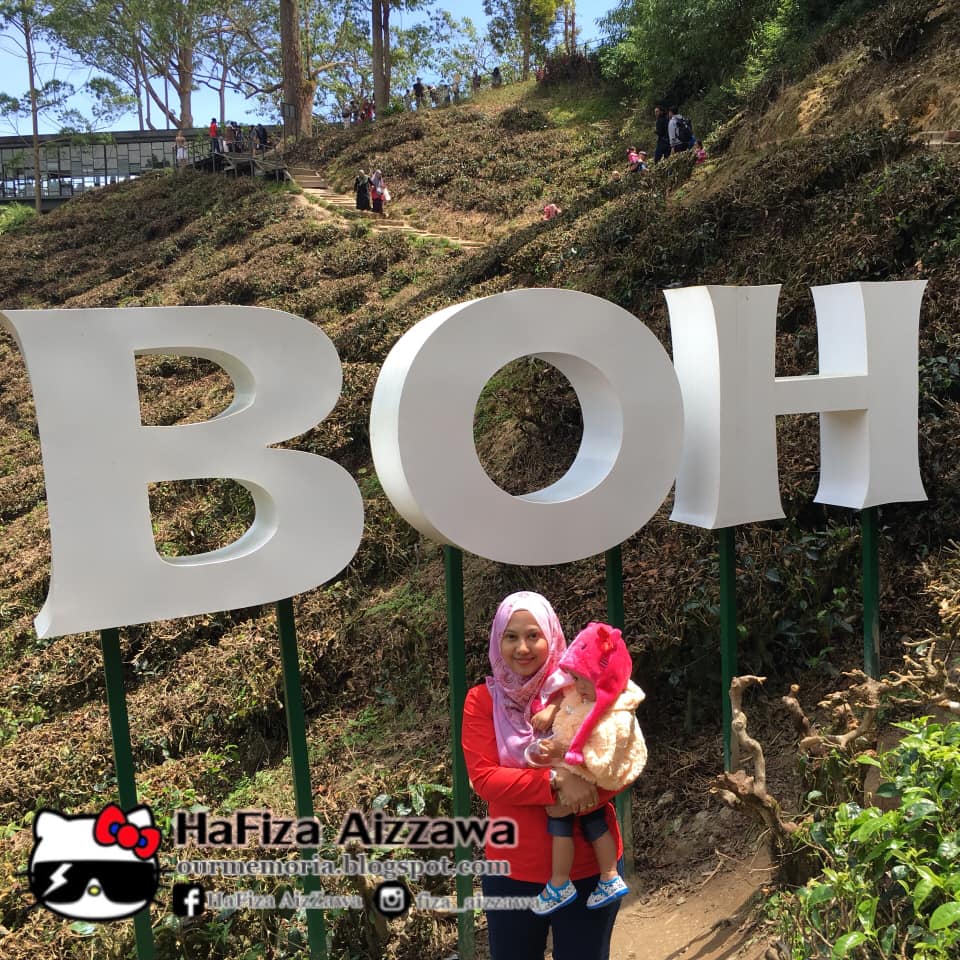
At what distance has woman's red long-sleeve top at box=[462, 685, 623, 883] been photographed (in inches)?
85.4

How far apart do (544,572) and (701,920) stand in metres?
2.47

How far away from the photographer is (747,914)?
3.17 m

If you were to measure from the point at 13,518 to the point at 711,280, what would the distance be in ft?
23.8

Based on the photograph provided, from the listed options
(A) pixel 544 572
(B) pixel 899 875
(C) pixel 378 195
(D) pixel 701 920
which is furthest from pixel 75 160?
(B) pixel 899 875

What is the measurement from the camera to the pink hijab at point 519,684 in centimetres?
224

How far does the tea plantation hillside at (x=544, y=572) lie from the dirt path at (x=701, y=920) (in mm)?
Answer: 274

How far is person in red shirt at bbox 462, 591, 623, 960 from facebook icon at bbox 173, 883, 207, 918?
105 centimetres

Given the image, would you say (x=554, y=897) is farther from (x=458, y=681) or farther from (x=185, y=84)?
(x=185, y=84)

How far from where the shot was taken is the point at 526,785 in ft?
7.09

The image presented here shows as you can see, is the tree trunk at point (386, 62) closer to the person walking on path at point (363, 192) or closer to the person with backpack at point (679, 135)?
the person walking on path at point (363, 192)

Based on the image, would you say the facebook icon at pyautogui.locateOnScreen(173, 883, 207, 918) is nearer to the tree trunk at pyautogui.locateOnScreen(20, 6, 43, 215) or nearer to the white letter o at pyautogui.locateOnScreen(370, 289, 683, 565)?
the white letter o at pyautogui.locateOnScreen(370, 289, 683, 565)

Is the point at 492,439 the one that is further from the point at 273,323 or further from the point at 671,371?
the point at 273,323

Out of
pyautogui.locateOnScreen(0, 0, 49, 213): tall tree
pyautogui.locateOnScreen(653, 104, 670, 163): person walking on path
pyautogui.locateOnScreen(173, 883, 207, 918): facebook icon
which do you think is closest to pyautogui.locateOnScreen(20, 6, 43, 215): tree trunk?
pyautogui.locateOnScreen(0, 0, 49, 213): tall tree

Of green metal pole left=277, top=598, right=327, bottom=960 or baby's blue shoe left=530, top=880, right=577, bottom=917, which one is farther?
green metal pole left=277, top=598, right=327, bottom=960
